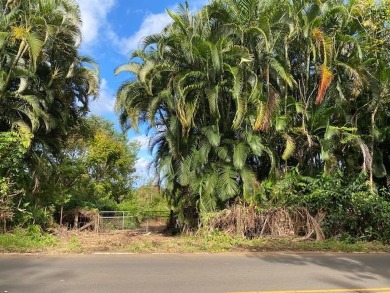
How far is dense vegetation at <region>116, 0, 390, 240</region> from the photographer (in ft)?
55.3

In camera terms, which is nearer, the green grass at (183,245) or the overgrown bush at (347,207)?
the green grass at (183,245)

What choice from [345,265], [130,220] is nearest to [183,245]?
[345,265]

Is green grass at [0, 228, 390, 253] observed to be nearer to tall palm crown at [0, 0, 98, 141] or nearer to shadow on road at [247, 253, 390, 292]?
shadow on road at [247, 253, 390, 292]

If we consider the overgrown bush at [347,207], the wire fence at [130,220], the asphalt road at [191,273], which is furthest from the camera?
the wire fence at [130,220]

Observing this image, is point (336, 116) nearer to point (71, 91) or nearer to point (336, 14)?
point (336, 14)

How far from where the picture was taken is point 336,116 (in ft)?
63.1

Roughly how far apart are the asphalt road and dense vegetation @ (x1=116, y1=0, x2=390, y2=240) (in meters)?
4.43

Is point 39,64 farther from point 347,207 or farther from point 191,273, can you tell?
point 347,207

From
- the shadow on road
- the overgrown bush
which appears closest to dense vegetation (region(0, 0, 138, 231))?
the shadow on road

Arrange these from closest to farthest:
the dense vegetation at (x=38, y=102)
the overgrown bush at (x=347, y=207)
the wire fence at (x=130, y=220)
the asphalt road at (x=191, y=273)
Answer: the asphalt road at (x=191, y=273) < the dense vegetation at (x=38, y=102) < the overgrown bush at (x=347, y=207) < the wire fence at (x=130, y=220)

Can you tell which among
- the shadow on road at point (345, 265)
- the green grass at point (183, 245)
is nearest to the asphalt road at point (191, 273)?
the shadow on road at point (345, 265)

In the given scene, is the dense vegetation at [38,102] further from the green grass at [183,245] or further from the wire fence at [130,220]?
the green grass at [183,245]

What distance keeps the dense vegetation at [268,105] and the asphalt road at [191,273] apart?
4430 mm

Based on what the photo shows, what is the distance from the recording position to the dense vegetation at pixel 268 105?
55.3 ft
